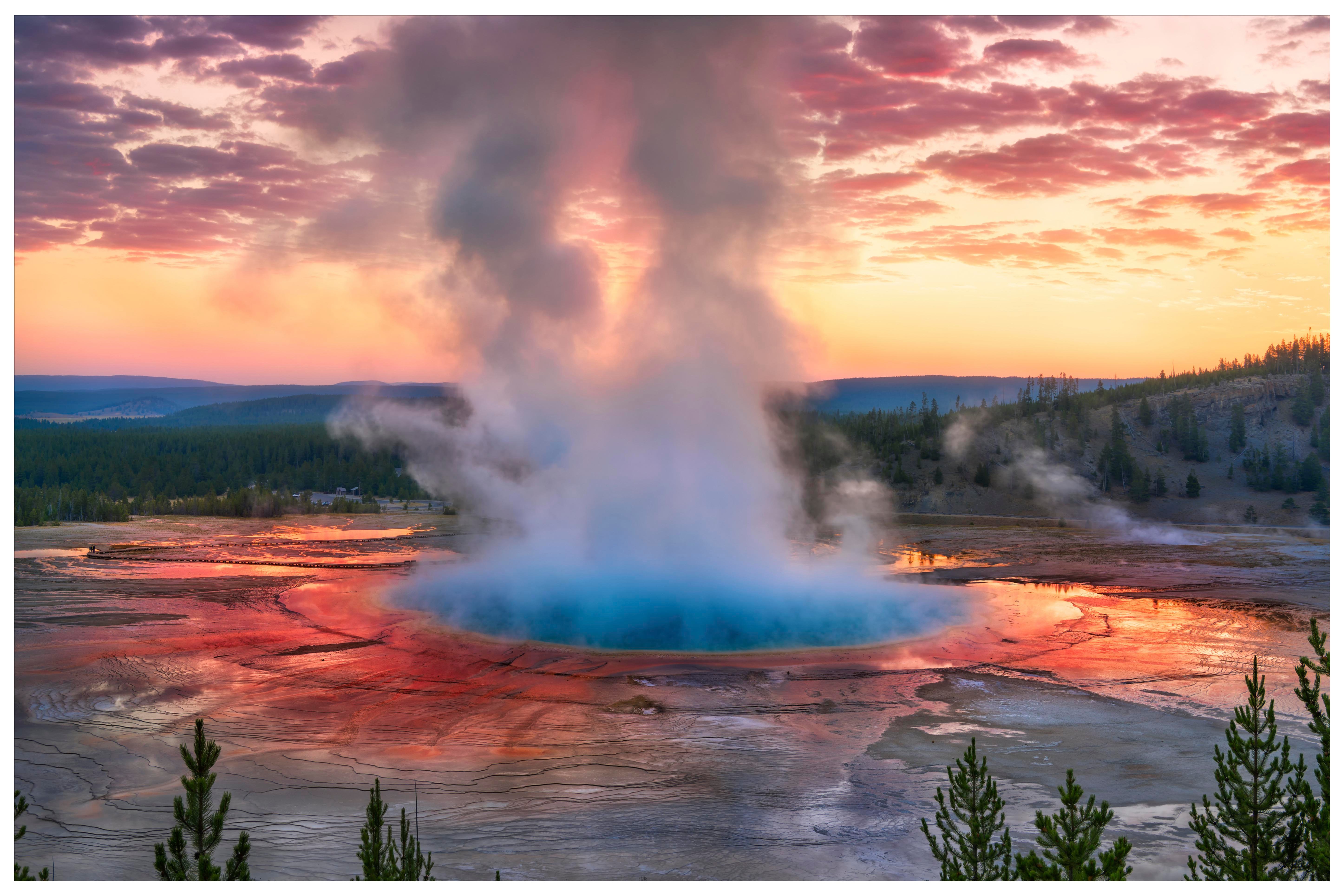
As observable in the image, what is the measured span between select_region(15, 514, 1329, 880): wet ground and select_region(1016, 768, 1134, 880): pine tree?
2.33 metres

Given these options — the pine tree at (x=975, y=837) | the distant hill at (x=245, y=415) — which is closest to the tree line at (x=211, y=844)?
the pine tree at (x=975, y=837)

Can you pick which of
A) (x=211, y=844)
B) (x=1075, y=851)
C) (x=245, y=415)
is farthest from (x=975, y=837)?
(x=245, y=415)

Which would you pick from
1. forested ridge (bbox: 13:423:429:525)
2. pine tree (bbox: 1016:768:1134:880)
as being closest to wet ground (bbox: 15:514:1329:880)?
pine tree (bbox: 1016:768:1134:880)

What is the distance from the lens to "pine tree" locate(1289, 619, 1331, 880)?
4.95 metres

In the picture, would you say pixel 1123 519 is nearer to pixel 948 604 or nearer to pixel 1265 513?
pixel 1265 513

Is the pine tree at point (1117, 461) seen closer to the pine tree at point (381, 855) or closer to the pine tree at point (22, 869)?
the pine tree at point (22, 869)

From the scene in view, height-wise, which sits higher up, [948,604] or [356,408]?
[356,408]

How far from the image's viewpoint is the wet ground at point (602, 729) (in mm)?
7445

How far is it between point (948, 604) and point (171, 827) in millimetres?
14564

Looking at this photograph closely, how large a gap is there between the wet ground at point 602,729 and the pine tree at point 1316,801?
1802 millimetres

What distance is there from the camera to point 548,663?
44.1ft

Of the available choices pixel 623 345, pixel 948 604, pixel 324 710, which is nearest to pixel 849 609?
pixel 948 604

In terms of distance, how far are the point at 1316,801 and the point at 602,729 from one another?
22.1ft

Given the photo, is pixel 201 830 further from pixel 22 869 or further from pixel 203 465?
pixel 203 465
